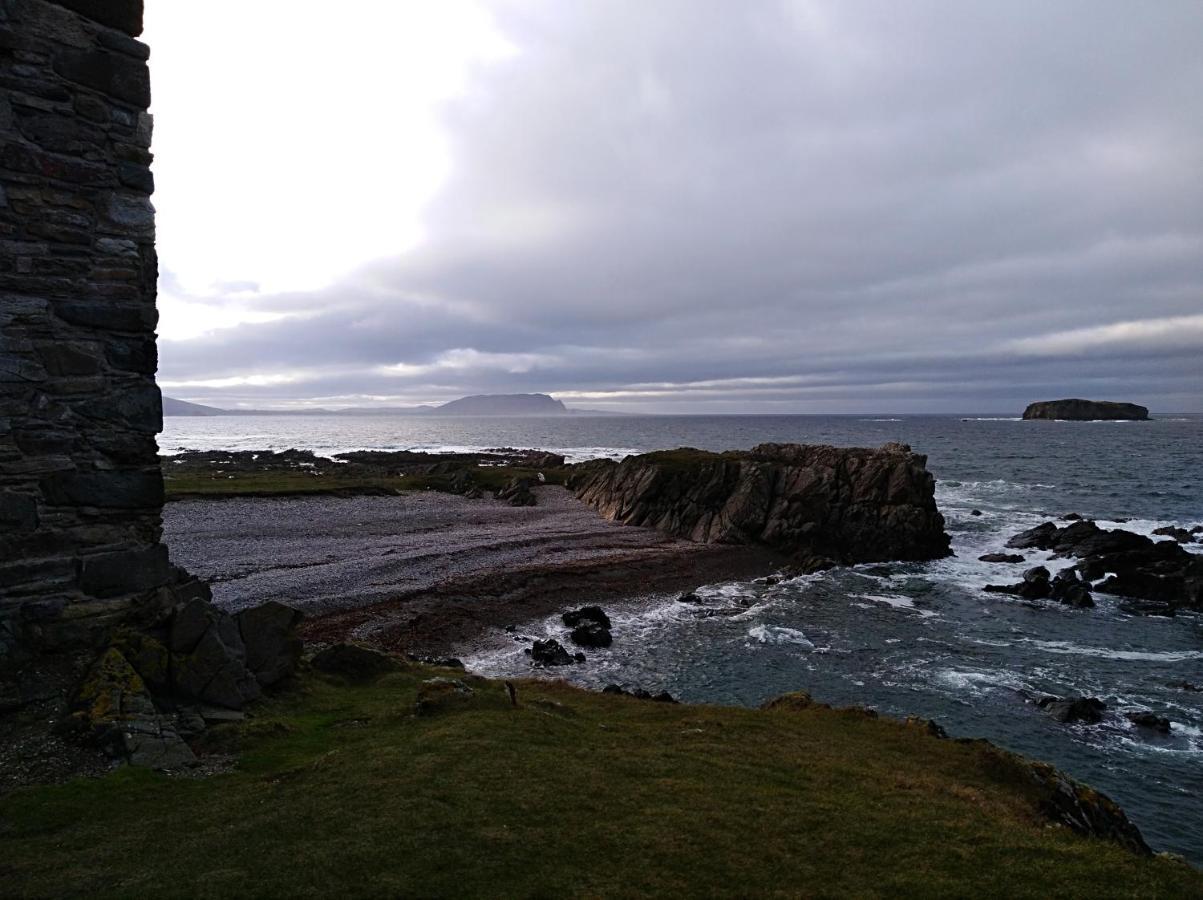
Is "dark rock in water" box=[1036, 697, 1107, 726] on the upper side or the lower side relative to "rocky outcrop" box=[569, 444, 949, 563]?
lower

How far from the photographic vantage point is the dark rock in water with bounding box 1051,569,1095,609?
43406 mm

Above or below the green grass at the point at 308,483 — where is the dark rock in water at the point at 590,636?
below

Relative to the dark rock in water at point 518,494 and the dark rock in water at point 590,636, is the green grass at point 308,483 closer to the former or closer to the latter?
the dark rock in water at point 518,494

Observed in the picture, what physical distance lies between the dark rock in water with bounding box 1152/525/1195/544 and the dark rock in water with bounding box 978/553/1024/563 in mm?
16589

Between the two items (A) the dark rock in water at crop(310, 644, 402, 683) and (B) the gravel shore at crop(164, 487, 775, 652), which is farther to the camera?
(B) the gravel shore at crop(164, 487, 775, 652)

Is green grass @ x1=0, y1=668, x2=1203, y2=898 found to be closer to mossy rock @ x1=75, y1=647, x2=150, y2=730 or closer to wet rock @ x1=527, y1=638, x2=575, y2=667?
mossy rock @ x1=75, y1=647, x2=150, y2=730

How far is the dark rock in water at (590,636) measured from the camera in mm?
34812

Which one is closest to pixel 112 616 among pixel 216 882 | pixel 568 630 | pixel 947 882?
pixel 216 882

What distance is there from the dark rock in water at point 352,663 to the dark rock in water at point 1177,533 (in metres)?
70.5

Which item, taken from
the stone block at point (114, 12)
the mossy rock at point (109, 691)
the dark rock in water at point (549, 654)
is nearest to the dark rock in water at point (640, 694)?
the dark rock in water at point (549, 654)

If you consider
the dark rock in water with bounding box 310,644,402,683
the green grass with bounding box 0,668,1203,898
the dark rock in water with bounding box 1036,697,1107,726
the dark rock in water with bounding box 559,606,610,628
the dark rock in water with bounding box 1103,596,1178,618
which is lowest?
the dark rock in water with bounding box 1103,596,1178,618

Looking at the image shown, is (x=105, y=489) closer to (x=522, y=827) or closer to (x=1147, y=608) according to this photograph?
(x=522, y=827)

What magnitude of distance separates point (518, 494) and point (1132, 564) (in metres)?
60.8

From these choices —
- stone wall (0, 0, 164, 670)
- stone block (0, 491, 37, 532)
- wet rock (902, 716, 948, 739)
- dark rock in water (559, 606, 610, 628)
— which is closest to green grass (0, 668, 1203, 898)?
stone wall (0, 0, 164, 670)
